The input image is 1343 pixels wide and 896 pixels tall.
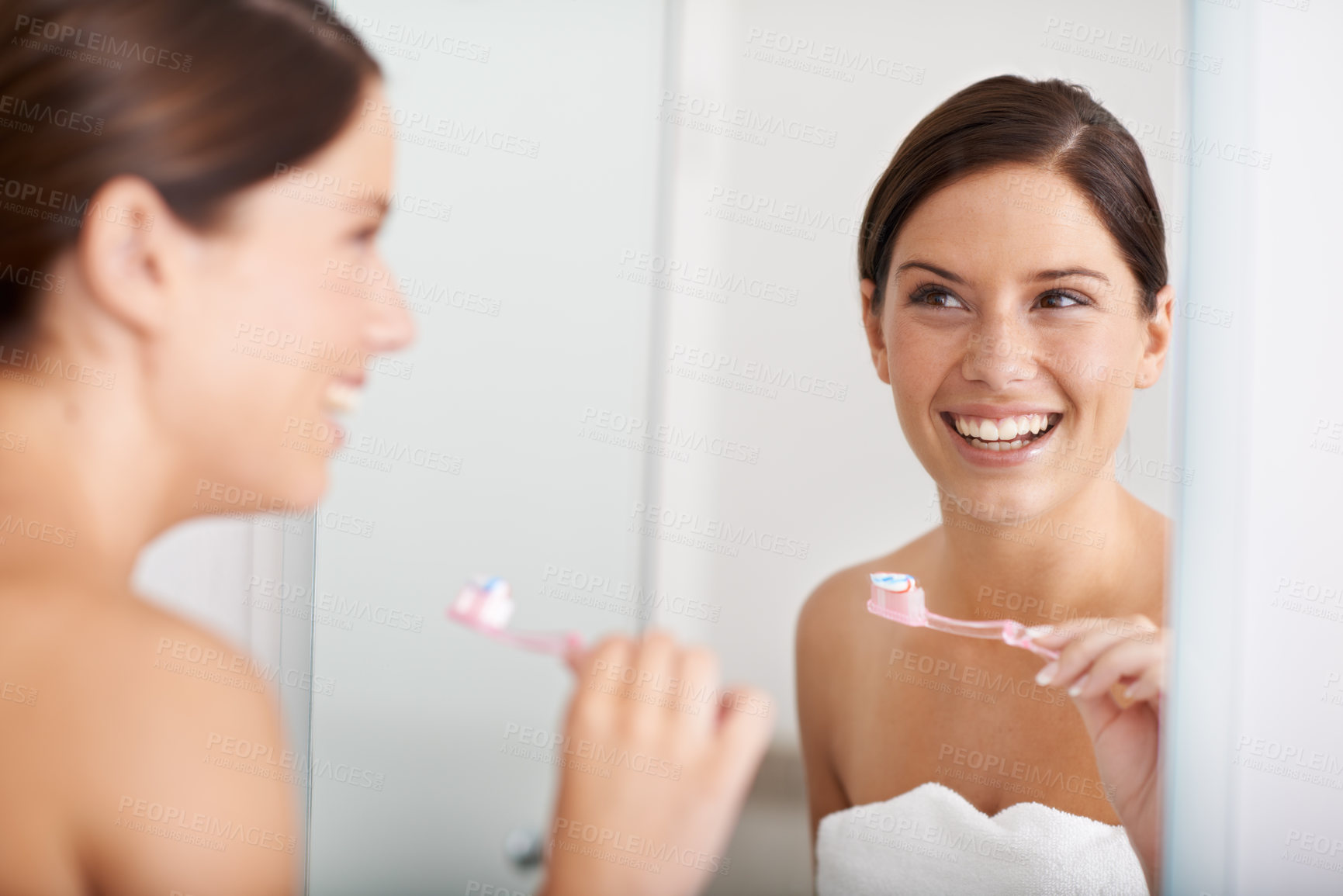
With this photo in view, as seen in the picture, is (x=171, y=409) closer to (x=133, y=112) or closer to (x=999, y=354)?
(x=133, y=112)

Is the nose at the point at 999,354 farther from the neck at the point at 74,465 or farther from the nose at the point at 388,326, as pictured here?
the neck at the point at 74,465

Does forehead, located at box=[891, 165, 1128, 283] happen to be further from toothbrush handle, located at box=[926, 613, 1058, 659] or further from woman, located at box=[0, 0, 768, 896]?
woman, located at box=[0, 0, 768, 896]

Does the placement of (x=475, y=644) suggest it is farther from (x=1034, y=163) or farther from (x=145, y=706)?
(x=1034, y=163)

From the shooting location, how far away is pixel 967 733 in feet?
2.63

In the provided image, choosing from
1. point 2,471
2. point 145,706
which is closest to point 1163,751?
point 145,706

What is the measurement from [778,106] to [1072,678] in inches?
20.7

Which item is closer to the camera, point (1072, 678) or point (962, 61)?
point (1072, 678)

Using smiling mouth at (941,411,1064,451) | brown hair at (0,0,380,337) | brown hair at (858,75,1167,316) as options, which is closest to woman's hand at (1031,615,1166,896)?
smiling mouth at (941,411,1064,451)

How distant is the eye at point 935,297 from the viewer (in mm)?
742

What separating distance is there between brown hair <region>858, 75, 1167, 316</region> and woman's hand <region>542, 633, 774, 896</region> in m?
0.42

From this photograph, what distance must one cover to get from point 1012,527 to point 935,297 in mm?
199

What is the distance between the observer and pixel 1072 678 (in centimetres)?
69

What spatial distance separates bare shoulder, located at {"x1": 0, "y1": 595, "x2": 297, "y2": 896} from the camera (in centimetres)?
48

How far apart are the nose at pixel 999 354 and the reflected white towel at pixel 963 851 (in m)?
0.34
